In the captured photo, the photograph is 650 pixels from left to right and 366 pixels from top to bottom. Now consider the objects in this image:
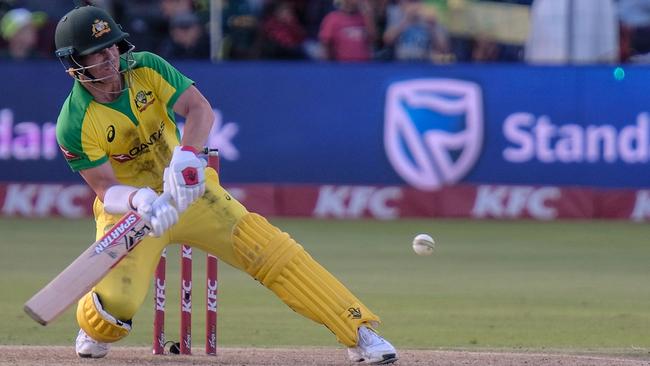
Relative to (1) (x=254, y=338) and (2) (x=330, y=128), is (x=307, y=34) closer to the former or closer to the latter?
(2) (x=330, y=128)

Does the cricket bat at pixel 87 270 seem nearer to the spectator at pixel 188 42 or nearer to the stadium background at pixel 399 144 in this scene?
the stadium background at pixel 399 144

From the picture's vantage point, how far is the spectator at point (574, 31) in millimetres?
13688

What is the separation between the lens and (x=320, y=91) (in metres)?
13.9

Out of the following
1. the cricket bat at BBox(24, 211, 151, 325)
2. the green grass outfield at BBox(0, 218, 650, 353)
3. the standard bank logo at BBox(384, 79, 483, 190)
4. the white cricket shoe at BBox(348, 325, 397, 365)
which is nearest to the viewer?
the cricket bat at BBox(24, 211, 151, 325)

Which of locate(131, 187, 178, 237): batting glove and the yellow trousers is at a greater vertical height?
locate(131, 187, 178, 237): batting glove

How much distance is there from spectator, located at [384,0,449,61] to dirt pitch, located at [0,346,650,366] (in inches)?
300

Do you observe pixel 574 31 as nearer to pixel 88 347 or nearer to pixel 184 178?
pixel 88 347

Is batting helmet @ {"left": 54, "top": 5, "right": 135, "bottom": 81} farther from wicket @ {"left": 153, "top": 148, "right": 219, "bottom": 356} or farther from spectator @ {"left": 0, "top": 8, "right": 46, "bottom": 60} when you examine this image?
spectator @ {"left": 0, "top": 8, "right": 46, "bottom": 60}

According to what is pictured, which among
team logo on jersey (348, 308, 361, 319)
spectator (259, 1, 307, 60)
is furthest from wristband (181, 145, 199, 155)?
spectator (259, 1, 307, 60)

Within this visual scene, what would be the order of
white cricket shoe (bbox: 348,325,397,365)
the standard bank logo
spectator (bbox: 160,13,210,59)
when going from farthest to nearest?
spectator (bbox: 160,13,210,59)
the standard bank logo
white cricket shoe (bbox: 348,325,397,365)

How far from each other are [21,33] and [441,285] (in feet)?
19.7

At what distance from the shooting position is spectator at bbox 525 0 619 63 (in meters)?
13.7

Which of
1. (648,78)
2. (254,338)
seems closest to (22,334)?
(254,338)

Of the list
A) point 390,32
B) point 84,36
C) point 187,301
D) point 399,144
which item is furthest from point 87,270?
point 390,32
